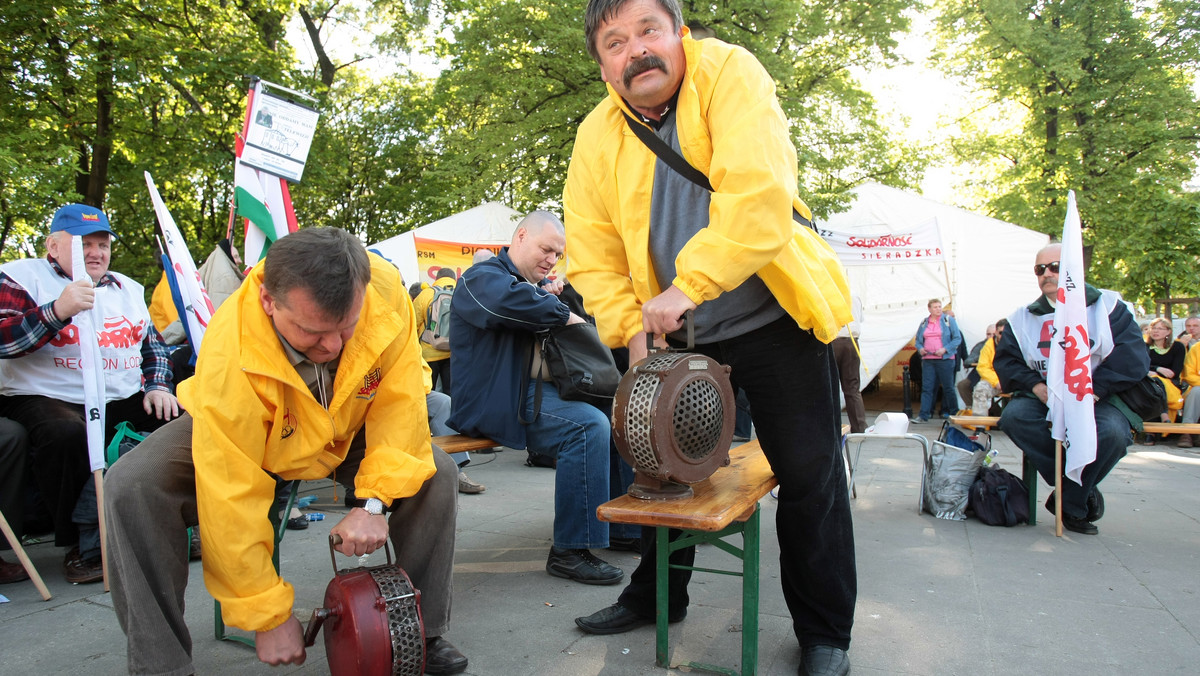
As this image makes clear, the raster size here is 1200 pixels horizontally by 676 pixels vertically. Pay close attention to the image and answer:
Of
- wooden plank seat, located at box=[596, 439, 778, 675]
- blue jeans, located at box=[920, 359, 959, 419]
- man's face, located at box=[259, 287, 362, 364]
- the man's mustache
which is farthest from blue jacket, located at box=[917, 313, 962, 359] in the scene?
man's face, located at box=[259, 287, 362, 364]

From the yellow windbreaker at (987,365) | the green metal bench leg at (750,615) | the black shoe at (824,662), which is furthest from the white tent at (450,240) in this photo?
the black shoe at (824,662)

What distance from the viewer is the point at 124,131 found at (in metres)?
14.1

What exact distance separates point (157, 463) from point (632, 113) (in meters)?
1.80

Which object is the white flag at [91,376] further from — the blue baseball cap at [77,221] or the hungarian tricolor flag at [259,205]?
the hungarian tricolor flag at [259,205]

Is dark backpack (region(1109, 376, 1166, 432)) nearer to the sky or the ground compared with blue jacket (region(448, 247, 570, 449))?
nearer to the ground

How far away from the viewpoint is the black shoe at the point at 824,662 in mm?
2533

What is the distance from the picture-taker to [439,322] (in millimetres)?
5816

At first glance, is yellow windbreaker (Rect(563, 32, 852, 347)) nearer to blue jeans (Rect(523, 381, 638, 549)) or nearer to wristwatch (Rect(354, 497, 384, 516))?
wristwatch (Rect(354, 497, 384, 516))

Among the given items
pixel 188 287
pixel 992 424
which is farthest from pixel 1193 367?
pixel 188 287

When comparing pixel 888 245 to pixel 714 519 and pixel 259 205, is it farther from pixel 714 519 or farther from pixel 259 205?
pixel 714 519

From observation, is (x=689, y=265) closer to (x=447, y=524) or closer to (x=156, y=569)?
(x=447, y=524)

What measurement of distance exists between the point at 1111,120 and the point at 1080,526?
1679 cm

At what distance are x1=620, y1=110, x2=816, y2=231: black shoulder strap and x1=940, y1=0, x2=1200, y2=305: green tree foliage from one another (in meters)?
17.8

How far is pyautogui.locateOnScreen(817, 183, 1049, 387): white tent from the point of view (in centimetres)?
1202
